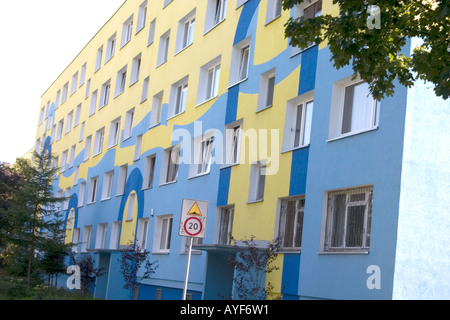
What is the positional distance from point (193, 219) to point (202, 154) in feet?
39.4

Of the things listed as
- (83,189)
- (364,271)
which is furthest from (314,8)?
(83,189)

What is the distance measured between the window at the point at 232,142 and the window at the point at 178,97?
18.9 ft

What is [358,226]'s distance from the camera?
15.4m

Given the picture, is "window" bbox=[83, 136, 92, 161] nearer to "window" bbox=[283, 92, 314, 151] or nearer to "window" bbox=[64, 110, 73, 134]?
"window" bbox=[64, 110, 73, 134]

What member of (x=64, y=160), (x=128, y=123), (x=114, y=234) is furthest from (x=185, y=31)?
(x=64, y=160)

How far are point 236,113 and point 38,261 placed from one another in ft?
65.7

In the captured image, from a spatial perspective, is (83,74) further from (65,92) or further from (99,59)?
(65,92)

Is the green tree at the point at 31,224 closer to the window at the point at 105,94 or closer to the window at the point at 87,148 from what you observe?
the window at the point at 87,148

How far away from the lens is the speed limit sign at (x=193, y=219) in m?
13.5

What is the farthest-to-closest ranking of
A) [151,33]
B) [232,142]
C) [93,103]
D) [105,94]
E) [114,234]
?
[93,103]
[105,94]
[114,234]
[151,33]
[232,142]

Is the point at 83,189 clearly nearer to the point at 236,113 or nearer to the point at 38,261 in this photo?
the point at 38,261

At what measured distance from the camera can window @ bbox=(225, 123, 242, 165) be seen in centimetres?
2236

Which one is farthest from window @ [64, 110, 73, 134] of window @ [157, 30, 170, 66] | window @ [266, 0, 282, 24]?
window @ [266, 0, 282, 24]

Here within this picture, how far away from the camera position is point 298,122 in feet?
63.1
